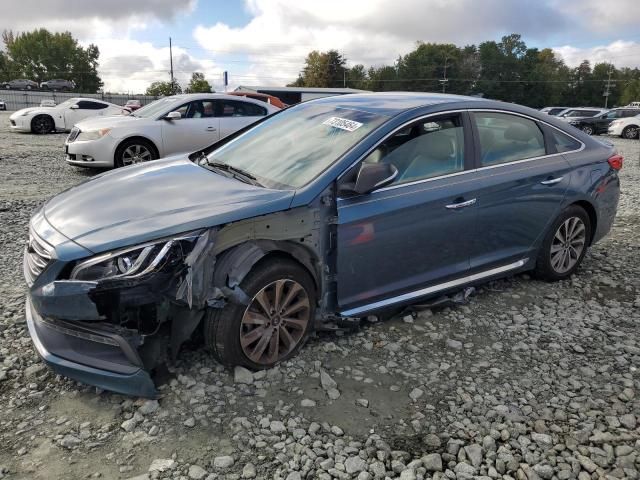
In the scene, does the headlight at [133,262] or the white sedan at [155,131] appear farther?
the white sedan at [155,131]

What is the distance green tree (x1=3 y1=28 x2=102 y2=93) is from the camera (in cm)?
10350

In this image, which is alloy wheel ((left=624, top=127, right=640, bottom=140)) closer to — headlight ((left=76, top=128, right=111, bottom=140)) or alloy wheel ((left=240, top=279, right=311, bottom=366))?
headlight ((left=76, top=128, right=111, bottom=140))

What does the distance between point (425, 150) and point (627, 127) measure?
27.8 m

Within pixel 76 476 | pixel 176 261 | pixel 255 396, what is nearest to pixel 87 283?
pixel 176 261

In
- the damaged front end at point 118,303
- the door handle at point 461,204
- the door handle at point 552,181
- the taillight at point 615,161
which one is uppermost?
the taillight at point 615,161

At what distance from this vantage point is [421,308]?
159 inches

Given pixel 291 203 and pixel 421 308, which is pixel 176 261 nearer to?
pixel 291 203

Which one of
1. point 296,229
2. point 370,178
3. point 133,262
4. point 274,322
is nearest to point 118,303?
point 133,262

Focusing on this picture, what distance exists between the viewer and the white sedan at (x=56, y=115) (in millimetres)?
17969

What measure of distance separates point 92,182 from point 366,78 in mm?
106967

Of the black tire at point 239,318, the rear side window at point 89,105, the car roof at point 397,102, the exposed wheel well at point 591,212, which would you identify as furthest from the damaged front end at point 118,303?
the rear side window at point 89,105

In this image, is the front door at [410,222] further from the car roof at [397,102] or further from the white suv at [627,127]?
the white suv at [627,127]

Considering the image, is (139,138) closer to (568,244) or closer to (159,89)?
(568,244)

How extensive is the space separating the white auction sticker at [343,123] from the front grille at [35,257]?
2.04m
